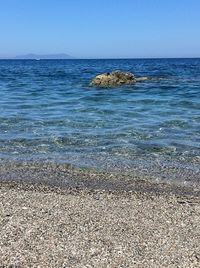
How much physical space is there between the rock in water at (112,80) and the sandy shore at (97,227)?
86.0 ft

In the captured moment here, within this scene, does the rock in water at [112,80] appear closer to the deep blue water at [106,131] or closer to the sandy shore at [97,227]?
the deep blue water at [106,131]

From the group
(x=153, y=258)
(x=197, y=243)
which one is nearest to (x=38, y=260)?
(x=153, y=258)

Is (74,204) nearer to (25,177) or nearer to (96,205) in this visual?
(96,205)

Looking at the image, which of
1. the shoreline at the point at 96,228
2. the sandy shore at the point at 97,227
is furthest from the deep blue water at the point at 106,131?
the shoreline at the point at 96,228

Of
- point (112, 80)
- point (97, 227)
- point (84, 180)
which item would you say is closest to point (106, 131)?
point (84, 180)

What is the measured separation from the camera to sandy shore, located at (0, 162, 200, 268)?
18.9 ft

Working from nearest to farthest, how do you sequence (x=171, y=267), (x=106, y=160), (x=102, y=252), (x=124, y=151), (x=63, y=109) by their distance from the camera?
(x=171, y=267) → (x=102, y=252) → (x=106, y=160) → (x=124, y=151) → (x=63, y=109)

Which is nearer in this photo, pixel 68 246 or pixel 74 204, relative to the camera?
pixel 68 246

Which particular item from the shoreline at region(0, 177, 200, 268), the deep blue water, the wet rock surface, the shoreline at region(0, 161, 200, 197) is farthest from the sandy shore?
the wet rock surface

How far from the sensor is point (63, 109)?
21062mm

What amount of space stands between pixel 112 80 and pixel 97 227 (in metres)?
29.3

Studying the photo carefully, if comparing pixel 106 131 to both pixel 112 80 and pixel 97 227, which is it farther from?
pixel 112 80

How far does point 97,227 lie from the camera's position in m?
6.77

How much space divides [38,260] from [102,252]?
858 millimetres
